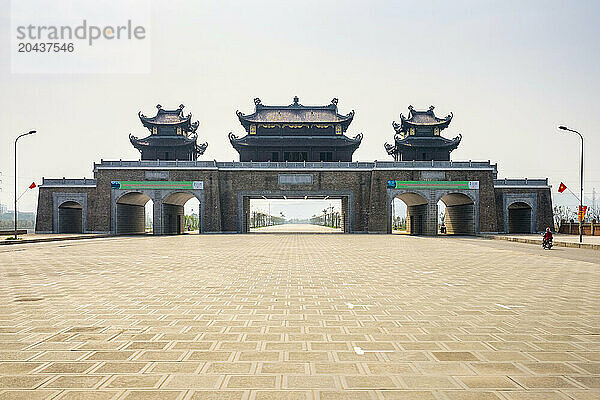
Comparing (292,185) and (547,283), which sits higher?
(292,185)

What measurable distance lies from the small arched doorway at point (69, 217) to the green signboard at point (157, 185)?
6190 millimetres

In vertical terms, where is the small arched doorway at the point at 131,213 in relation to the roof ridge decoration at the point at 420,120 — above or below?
below

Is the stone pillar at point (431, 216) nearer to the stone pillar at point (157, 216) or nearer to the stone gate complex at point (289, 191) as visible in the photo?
the stone gate complex at point (289, 191)

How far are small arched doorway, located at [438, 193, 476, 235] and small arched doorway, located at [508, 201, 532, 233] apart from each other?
196 inches

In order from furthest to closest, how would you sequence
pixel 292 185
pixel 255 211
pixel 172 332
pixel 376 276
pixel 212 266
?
1. pixel 255 211
2. pixel 292 185
3. pixel 212 266
4. pixel 376 276
5. pixel 172 332

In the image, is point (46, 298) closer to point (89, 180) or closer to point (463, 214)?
point (89, 180)

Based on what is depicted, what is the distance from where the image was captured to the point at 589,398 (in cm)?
344

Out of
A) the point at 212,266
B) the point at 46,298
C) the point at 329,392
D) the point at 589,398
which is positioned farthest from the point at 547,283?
the point at 46,298

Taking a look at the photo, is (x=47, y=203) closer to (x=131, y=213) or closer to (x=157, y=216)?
(x=131, y=213)

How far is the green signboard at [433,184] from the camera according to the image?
133 feet

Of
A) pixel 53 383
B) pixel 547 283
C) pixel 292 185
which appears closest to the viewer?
pixel 53 383

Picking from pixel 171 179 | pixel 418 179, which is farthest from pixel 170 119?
pixel 418 179

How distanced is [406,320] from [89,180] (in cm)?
4185

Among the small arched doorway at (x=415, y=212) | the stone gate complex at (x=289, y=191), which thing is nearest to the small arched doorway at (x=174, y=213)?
the stone gate complex at (x=289, y=191)
